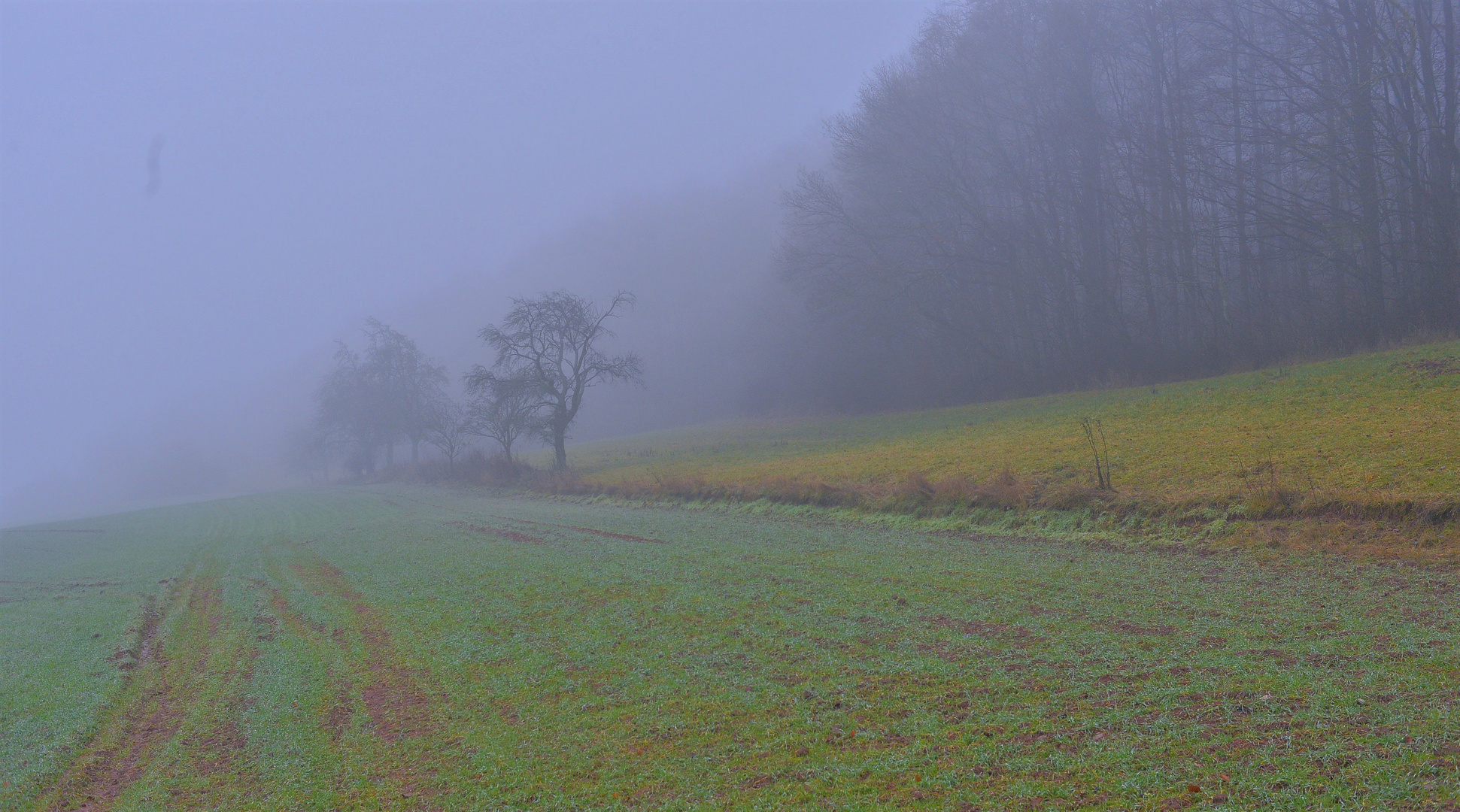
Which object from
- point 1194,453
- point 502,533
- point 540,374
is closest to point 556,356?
point 540,374

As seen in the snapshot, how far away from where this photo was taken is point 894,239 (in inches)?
1703

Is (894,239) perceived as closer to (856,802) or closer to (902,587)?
(902,587)

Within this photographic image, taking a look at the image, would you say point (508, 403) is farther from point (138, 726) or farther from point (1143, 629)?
point (1143, 629)

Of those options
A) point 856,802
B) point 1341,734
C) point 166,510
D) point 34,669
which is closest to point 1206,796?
point 1341,734

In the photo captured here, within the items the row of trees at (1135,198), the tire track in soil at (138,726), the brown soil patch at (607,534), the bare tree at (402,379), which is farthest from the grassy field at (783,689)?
the bare tree at (402,379)

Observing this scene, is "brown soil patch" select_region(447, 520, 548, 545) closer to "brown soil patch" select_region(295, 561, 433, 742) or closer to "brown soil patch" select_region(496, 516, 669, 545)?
"brown soil patch" select_region(496, 516, 669, 545)

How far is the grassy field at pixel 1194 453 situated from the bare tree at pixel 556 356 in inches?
468

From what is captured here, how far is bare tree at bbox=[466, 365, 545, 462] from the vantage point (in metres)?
40.5

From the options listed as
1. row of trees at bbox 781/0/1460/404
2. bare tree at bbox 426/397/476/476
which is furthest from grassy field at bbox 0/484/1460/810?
bare tree at bbox 426/397/476/476

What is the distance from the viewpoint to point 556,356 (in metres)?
42.3

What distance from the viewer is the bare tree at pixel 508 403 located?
40.5 metres

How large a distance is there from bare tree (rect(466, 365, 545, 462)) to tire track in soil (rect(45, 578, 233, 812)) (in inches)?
1162

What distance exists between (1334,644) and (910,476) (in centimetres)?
1120

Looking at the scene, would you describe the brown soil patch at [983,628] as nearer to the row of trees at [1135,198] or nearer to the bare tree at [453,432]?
the row of trees at [1135,198]
